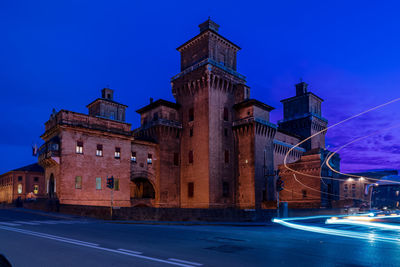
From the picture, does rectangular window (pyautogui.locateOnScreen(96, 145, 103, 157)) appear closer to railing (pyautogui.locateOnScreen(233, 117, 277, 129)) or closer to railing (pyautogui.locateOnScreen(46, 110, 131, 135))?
railing (pyautogui.locateOnScreen(46, 110, 131, 135))

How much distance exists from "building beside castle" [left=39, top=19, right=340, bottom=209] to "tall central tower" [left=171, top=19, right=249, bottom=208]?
14cm

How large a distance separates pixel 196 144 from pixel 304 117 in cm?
3322

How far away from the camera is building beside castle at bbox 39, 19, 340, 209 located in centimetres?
4097

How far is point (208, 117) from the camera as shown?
1761 inches

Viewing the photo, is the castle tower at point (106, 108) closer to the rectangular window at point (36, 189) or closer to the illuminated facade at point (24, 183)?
the illuminated facade at point (24, 183)

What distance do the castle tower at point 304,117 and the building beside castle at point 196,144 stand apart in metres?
20.8

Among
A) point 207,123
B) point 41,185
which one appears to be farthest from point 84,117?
point 41,185

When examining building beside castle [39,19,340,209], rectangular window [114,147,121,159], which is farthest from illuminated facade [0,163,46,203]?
rectangular window [114,147,121,159]

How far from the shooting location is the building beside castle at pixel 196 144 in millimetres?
40969

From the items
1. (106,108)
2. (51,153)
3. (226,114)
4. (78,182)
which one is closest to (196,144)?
(226,114)

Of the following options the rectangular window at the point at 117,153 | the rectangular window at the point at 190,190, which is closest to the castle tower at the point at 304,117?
the rectangular window at the point at 190,190

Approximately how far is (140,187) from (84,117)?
17.0m

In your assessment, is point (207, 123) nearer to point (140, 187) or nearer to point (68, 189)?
point (140, 187)

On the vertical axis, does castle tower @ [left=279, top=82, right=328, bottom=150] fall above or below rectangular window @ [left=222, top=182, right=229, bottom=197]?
above
